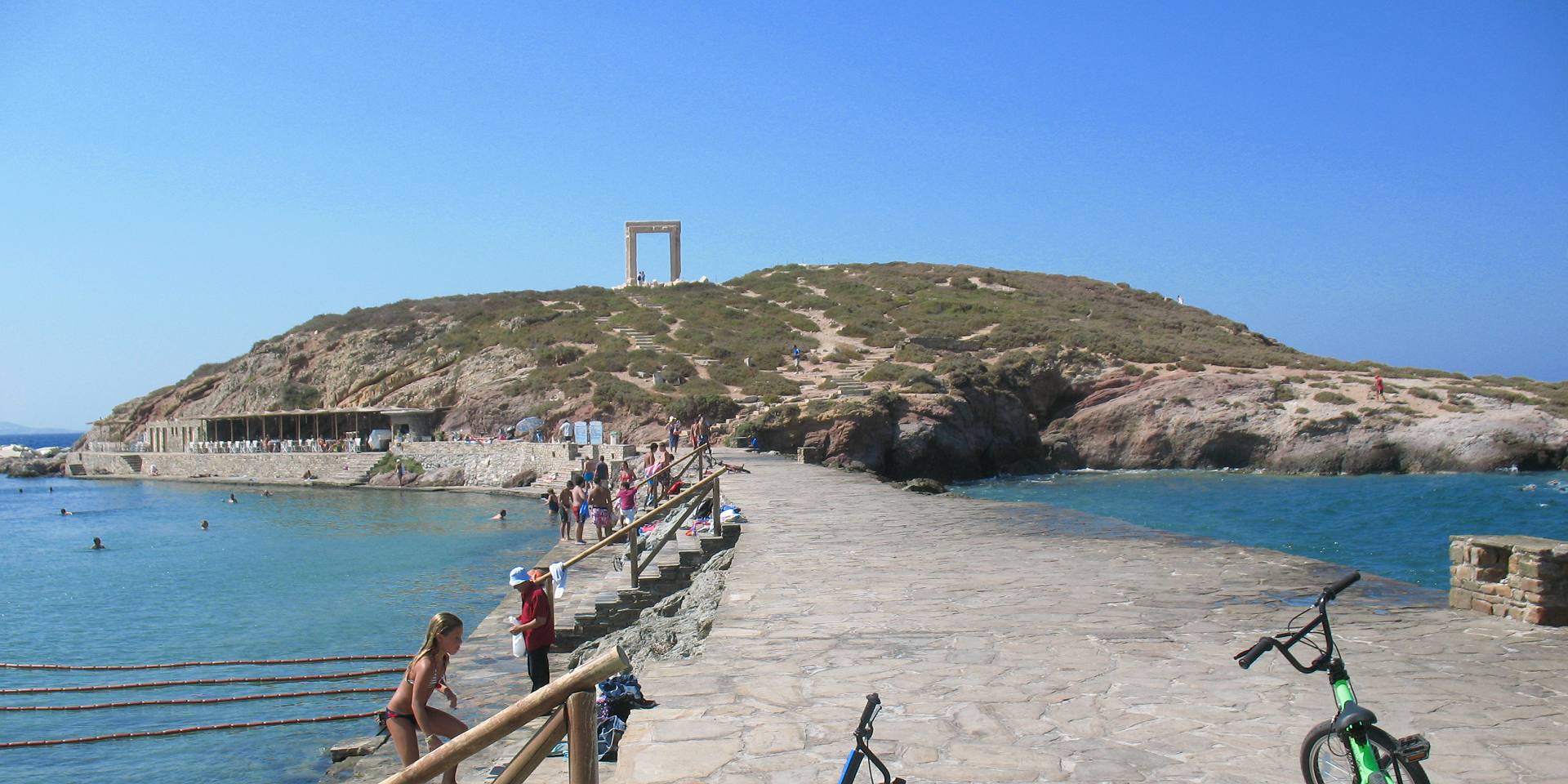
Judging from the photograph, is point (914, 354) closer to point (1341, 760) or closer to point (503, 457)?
point (503, 457)

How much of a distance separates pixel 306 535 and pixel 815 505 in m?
19.2

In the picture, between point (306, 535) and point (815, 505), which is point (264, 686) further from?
point (306, 535)

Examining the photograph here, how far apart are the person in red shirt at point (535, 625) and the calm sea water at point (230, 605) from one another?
8.33ft

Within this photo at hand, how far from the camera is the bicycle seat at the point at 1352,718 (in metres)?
4.04

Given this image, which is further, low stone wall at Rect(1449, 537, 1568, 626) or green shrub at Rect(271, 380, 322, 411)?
green shrub at Rect(271, 380, 322, 411)

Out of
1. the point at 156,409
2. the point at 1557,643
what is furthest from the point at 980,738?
the point at 156,409

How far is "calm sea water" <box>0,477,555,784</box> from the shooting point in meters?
11.0

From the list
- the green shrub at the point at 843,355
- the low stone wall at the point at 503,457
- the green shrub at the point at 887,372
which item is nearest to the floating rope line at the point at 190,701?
the low stone wall at the point at 503,457

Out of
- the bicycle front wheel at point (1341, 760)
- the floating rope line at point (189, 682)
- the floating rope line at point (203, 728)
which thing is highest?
the bicycle front wheel at point (1341, 760)

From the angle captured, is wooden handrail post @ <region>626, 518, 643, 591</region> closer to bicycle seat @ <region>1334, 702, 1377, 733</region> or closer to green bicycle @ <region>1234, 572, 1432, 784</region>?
green bicycle @ <region>1234, 572, 1432, 784</region>

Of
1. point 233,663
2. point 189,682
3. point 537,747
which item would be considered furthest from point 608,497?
point 537,747

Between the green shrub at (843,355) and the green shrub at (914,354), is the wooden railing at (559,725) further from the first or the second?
the green shrub at (843,355)

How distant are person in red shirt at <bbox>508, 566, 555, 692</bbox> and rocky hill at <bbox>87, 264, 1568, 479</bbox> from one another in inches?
1071

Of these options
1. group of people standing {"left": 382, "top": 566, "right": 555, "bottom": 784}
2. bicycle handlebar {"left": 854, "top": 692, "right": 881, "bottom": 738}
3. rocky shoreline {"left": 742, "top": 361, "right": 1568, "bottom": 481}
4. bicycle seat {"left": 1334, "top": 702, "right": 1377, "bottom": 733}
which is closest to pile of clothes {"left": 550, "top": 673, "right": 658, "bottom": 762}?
group of people standing {"left": 382, "top": 566, "right": 555, "bottom": 784}
